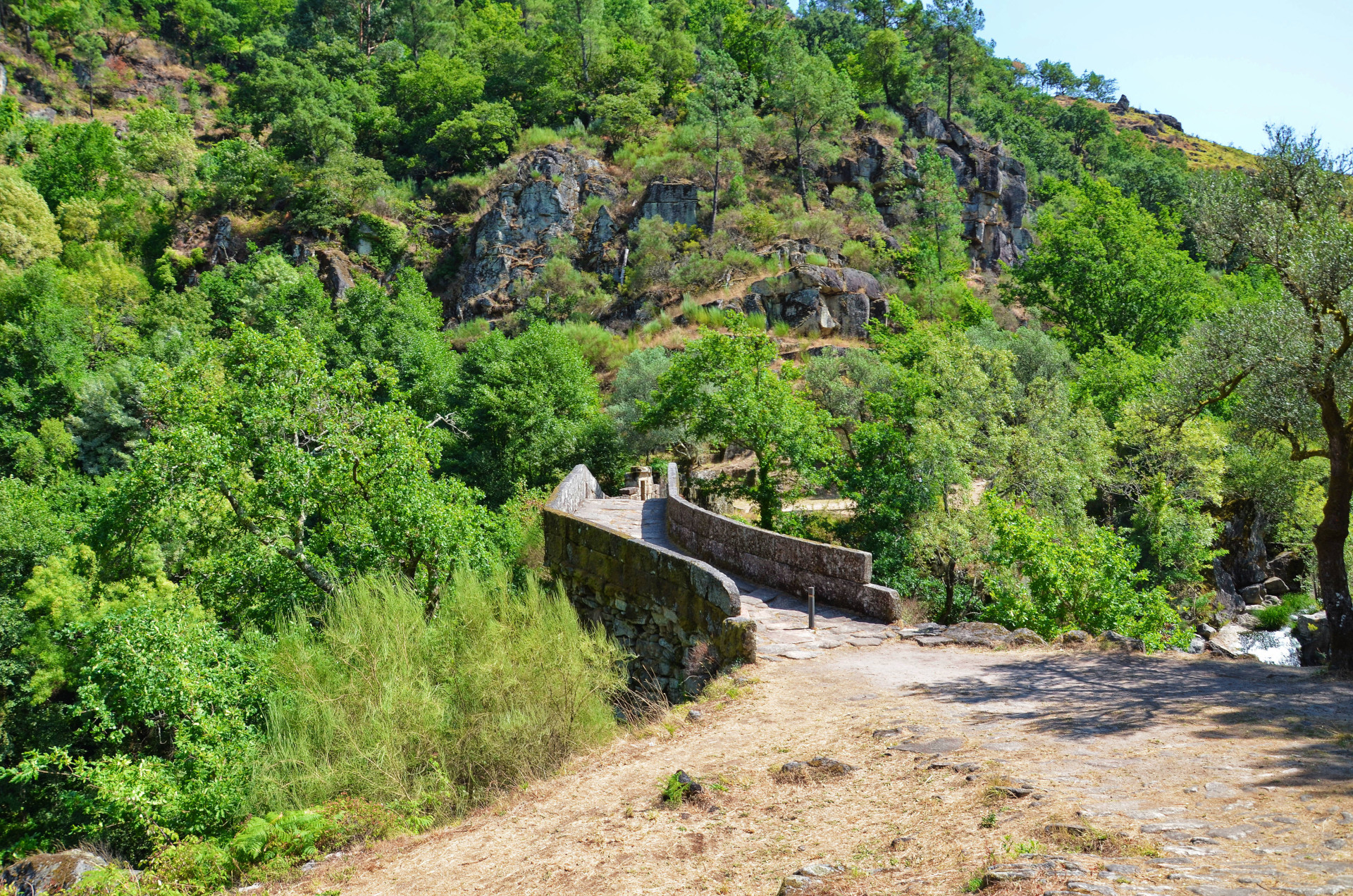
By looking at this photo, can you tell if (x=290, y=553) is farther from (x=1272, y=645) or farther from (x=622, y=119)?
(x=622, y=119)

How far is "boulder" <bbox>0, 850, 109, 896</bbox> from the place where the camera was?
8625mm

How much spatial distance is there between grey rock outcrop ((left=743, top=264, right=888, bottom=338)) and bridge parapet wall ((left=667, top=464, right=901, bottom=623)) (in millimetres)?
26133

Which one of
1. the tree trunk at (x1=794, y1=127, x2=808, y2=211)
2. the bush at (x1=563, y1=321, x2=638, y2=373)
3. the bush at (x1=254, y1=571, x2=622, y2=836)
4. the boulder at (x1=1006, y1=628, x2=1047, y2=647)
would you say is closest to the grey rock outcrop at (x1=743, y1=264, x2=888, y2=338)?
the bush at (x1=563, y1=321, x2=638, y2=373)

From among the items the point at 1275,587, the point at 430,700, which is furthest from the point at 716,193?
the point at 430,700

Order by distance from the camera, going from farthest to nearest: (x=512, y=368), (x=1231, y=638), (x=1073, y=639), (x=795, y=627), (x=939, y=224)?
(x=939, y=224), (x=512, y=368), (x=1231, y=638), (x=795, y=627), (x=1073, y=639)

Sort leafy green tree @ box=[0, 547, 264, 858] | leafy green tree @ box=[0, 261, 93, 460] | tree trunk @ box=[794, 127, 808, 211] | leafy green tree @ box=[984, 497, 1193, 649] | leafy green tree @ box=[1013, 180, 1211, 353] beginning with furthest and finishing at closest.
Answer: tree trunk @ box=[794, 127, 808, 211], leafy green tree @ box=[1013, 180, 1211, 353], leafy green tree @ box=[0, 261, 93, 460], leafy green tree @ box=[984, 497, 1193, 649], leafy green tree @ box=[0, 547, 264, 858]

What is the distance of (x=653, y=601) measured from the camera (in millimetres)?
12445

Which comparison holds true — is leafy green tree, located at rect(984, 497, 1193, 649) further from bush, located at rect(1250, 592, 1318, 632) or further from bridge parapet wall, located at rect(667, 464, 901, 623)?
bush, located at rect(1250, 592, 1318, 632)

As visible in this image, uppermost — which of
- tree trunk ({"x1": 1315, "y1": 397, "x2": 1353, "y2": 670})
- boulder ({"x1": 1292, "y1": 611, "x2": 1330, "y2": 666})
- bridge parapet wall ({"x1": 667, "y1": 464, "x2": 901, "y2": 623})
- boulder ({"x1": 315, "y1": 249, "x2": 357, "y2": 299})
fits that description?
boulder ({"x1": 315, "y1": 249, "x2": 357, "y2": 299})

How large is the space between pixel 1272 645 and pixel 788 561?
1517 centimetres

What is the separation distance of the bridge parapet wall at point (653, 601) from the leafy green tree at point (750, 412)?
520 centimetres

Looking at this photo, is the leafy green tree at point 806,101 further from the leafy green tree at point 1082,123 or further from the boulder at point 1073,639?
the leafy green tree at point 1082,123

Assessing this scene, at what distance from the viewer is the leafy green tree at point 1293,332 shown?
9383 mm

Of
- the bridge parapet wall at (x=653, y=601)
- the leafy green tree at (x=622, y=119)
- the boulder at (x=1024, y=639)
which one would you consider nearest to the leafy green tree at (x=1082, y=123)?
the leafy green tree at (x=622, y=119)
